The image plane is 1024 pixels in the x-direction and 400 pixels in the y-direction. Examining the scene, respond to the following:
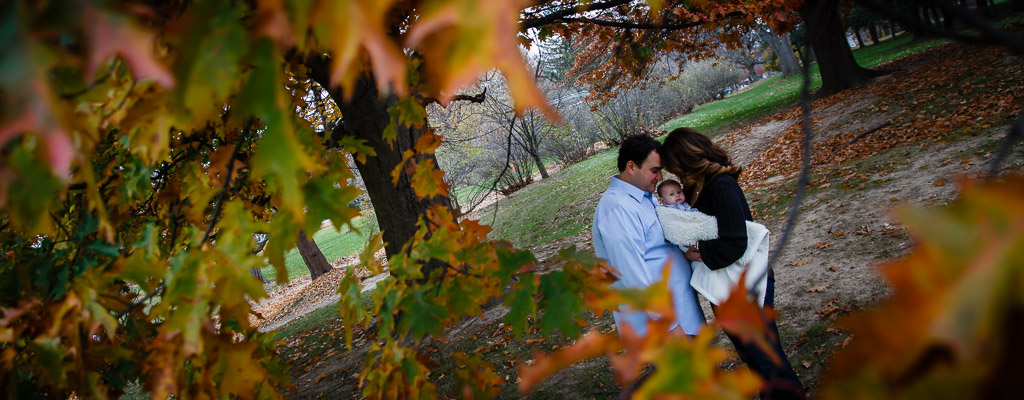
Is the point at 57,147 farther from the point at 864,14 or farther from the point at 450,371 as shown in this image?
the point at 864,14

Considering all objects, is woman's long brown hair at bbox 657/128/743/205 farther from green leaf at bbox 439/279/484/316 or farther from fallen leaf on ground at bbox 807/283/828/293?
fallen leaf on ground at bbox 807/283/828/293

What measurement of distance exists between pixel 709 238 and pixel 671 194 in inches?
18.3

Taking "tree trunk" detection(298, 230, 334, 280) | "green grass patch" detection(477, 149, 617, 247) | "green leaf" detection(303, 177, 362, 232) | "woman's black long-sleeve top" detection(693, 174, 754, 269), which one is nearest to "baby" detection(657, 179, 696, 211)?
"woman's black long-sleeve top" detection(693, 174, 754, 269)

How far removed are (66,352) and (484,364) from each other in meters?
1.52

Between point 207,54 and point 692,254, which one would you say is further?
point 692,254

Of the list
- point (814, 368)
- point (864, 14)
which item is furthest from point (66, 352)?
point (864, 14)

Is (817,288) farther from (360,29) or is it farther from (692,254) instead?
(360,29)

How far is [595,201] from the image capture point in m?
12.4

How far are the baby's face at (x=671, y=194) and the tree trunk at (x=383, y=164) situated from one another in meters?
2.03

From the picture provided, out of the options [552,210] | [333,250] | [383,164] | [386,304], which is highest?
[383,164]

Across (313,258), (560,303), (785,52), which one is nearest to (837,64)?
(560,303)

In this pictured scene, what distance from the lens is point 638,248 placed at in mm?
2893

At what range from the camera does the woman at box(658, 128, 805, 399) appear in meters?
2.80

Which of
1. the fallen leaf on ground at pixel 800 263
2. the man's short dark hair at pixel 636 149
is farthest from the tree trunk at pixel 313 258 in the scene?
the man's short dark hair at pixel 636 149
